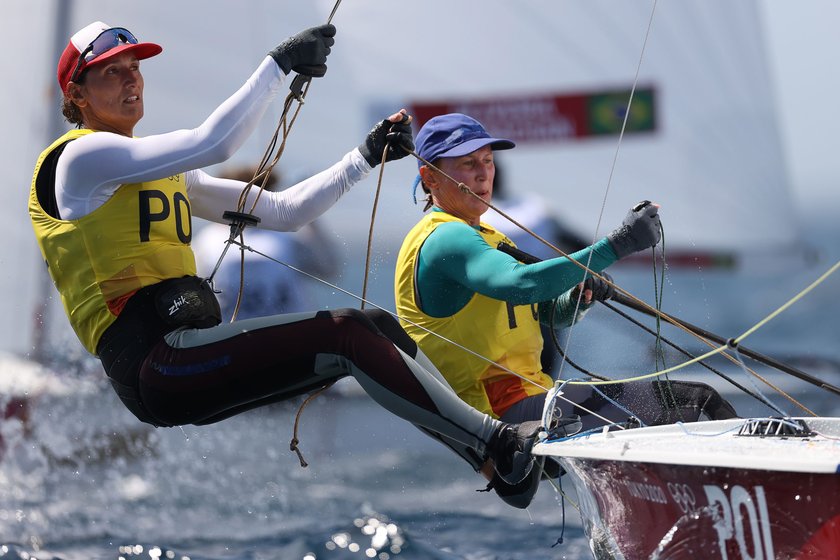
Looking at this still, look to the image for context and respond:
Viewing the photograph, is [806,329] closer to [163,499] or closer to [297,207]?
[163,499]

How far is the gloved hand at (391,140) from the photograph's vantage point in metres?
3.09

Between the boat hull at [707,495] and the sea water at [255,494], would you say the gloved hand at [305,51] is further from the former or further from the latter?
the sea water at [255,494]

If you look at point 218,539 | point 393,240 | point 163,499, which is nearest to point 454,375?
point 393,240

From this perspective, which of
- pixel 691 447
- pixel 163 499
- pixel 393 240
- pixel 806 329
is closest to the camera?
pixel 691 447

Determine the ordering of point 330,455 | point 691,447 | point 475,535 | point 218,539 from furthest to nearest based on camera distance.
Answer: point 330,455 < point 218,539 < point 475,535 < point 691,447

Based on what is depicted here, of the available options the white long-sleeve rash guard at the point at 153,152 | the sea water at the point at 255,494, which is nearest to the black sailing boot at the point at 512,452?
the white long-sleeve rash guard at the point at 153,152

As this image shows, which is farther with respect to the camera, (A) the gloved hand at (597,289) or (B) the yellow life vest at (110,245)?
(A) the gloved hand at (597,289)

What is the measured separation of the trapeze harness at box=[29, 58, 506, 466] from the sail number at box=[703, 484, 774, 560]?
1.79 feet

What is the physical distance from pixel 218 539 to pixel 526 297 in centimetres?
238

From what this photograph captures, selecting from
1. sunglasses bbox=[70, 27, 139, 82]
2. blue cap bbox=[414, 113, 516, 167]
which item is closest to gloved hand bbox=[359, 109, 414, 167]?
blue cap bbox=[414, 113, 516, 167]

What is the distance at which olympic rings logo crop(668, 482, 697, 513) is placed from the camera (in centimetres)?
252

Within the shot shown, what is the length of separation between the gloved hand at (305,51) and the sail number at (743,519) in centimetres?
130

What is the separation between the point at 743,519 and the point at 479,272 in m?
0.84

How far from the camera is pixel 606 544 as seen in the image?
9.06ft
